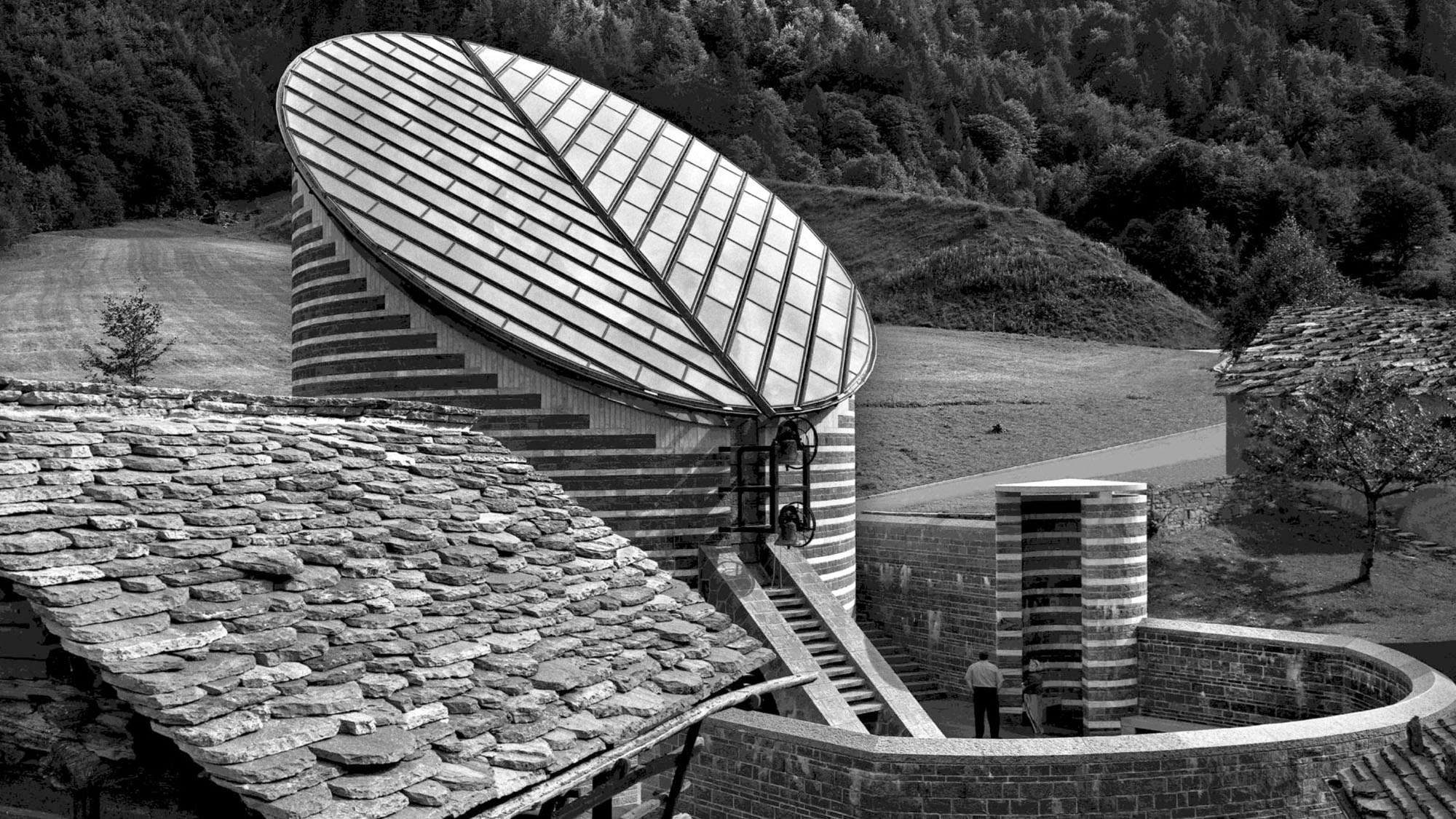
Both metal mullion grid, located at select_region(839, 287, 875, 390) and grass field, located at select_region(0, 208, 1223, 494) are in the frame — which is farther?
grass field, located at select_region(0, 208, 1223, 494)

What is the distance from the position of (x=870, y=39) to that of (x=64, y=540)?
119 m

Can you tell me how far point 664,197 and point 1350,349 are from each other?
14.5 metres

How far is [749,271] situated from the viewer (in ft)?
65.0

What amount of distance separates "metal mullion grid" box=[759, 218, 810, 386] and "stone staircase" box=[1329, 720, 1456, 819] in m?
8.59

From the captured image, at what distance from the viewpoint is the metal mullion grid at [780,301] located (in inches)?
695

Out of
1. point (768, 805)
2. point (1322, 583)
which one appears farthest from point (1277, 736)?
point (1322, 583)

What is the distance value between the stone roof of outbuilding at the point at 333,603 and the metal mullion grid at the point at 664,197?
32.2ft

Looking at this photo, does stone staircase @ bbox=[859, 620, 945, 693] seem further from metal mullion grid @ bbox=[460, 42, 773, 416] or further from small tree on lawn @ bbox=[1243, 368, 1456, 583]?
small tree on lawn @ bbox=[1243, 368, 1456, 583]

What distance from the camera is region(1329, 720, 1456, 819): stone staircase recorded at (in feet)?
29.7

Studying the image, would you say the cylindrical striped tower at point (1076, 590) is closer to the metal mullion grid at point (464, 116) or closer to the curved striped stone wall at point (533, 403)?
the curved striped stone wall at point (533, 403)

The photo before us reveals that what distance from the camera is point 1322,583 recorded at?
69.7ft

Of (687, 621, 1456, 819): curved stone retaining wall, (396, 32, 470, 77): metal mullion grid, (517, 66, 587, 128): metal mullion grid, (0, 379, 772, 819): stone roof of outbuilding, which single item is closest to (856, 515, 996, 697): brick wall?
(687, 621, 1456, 819): curved stone retaining wall

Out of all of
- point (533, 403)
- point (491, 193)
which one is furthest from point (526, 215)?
point (533, 403)

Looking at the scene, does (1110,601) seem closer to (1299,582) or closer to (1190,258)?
(1299,582)
